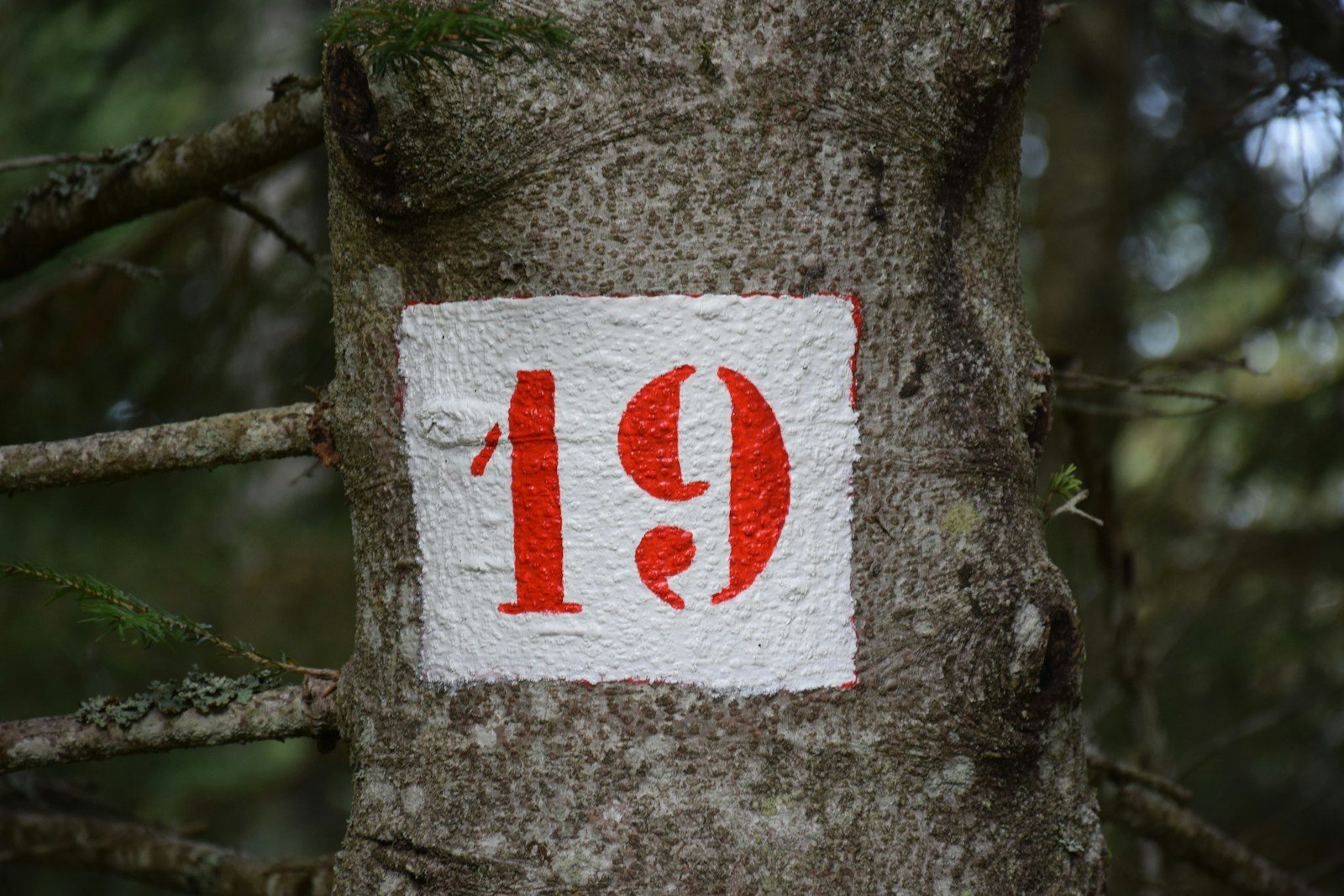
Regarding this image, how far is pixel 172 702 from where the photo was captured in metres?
1.08

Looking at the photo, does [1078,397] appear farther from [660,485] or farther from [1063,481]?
[660,485]

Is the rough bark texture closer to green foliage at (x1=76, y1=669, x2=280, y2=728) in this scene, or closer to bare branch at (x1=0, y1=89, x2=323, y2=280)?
green foliage at (x1=76, y1=669, x2=280, y2=728)

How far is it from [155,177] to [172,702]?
0.75 meters

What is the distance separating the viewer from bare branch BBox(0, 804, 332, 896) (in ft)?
4.72

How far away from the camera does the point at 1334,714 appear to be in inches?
144

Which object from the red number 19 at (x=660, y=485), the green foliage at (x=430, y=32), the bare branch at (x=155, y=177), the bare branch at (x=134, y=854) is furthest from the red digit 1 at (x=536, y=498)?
the bare branch at (x=134, y=854)

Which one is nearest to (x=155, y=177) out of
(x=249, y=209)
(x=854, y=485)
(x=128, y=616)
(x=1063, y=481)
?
(x=249, y=209)

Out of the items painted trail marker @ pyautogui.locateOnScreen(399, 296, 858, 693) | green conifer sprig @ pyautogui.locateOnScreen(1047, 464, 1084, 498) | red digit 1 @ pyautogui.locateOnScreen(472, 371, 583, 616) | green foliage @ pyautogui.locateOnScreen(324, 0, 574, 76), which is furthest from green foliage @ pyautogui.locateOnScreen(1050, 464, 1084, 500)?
green foliage @ pyautogui.locateOnScreen(324, 0, 574, 76)

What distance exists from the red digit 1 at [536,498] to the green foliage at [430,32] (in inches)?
10.9

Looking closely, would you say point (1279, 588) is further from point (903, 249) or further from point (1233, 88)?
point (903, 249)

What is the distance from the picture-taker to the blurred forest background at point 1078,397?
2.11 metres

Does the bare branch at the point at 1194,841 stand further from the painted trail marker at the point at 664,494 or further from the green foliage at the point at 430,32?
the green foliage at the point at 430,32

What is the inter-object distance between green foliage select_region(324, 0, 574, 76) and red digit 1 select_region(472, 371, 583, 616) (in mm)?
277

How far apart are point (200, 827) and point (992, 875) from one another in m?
1.28
